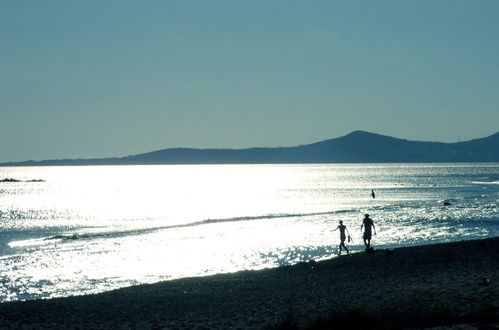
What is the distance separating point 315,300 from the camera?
2050cm

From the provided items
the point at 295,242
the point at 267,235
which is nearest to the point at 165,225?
the point at 267,235

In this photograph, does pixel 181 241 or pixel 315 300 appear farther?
pixel 181 241

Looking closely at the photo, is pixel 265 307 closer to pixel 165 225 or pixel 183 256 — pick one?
pixel 183 256

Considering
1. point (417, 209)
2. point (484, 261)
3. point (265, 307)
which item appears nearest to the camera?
point (265, 307)

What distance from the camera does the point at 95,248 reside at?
47.2 m

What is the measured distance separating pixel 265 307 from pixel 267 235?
31.9m

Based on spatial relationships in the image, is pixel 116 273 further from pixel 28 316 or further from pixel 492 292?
pixel 492 292

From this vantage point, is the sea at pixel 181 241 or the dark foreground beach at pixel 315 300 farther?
the sea at pixel 181 241

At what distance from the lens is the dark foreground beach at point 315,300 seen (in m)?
16.0

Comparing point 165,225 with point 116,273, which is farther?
point 165,225

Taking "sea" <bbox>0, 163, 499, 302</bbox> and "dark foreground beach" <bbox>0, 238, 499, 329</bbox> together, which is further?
"sea" <bbox>0, 163, 499, 302</bbox>

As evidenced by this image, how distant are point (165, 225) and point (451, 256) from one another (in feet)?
138

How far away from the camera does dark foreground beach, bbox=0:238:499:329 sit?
16.0m

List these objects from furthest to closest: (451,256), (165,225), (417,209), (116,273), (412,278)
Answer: (417,209) < (165,225) < (116,273) < (451,256) < (412,278)
